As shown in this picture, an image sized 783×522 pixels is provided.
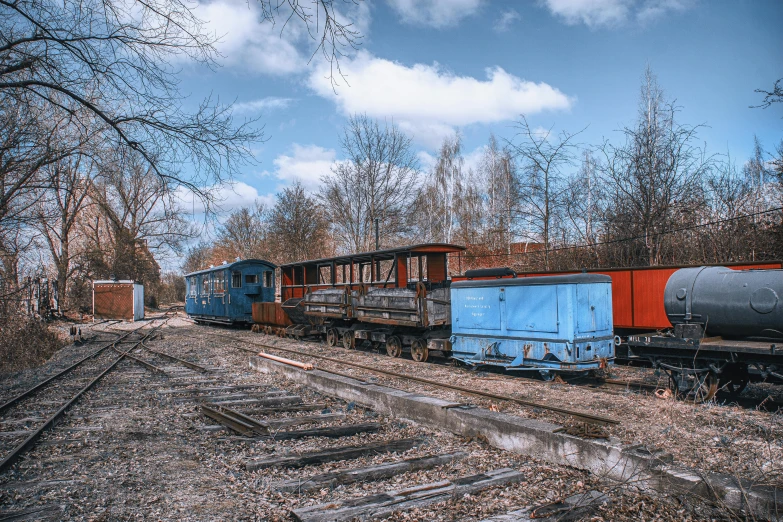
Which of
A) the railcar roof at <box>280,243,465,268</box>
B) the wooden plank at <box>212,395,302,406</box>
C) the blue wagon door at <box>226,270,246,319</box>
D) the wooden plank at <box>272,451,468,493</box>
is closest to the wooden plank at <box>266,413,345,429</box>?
the wooden plank at <box>212,395,302,406</box>

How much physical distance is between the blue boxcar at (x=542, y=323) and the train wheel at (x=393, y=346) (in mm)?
3343

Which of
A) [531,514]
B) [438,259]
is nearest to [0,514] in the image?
[531,514]

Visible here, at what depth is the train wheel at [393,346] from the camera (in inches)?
600

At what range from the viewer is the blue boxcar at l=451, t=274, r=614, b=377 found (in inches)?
402

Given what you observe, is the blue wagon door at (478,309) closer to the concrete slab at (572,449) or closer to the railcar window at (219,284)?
the concrete slab at (572,449)

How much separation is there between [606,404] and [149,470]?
6411 millimetres

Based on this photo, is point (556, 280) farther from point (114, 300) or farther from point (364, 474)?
point (114, 300)

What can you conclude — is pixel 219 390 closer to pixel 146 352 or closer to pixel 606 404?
pixel 606 404

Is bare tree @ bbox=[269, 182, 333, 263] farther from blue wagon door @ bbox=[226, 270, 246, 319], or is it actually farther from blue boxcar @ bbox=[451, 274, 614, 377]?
blue boxcar @ bbox=[451, 274, 614, 377]

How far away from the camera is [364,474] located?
4.84 m

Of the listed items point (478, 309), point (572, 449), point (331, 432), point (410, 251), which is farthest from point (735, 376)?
point (410, 251)

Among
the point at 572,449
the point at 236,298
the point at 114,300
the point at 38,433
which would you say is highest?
the point at 236,298

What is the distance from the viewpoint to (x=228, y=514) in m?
4.13

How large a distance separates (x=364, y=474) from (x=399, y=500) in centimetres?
72
